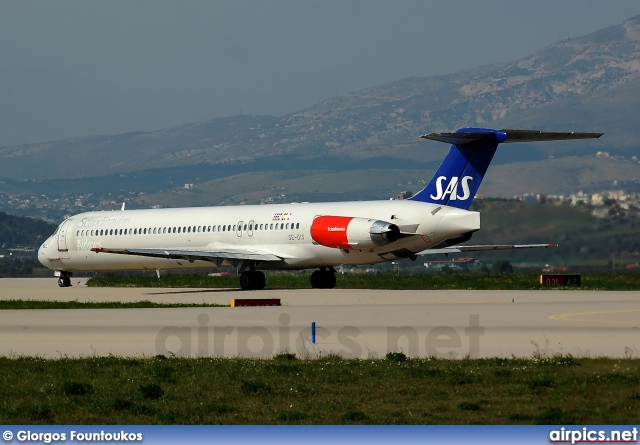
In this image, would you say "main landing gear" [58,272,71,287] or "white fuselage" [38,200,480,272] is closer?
"white fuselage" [38,200,480,272]

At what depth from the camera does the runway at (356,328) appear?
927 inches

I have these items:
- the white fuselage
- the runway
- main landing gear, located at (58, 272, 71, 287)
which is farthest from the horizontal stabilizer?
main landing gear, located at (58, 272, 71, 287)

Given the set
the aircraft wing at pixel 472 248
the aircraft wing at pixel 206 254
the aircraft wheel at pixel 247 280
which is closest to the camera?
the aircraft wing at pixel 206 254

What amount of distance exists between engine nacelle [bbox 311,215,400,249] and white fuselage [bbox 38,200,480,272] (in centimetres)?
41

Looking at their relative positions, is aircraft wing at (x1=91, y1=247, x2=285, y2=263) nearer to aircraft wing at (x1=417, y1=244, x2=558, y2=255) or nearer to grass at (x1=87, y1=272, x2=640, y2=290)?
grass at (x1=87, y1=272, x2=640, y2=290)

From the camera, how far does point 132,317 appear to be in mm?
32656

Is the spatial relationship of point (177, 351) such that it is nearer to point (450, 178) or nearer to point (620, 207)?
point (450, 178)

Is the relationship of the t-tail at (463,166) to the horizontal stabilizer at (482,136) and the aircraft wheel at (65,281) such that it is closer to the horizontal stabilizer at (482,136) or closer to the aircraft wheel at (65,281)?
the horizontal stabilizer at (482,136)

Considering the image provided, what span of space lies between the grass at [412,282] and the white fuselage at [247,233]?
1779 mm

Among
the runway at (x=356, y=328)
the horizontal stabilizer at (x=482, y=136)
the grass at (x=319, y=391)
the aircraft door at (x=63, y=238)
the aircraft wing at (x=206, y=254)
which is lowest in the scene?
the grass at (x=319, y=391)

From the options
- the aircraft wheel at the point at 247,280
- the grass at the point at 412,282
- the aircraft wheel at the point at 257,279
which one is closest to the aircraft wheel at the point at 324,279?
the grass at the point at 412,282

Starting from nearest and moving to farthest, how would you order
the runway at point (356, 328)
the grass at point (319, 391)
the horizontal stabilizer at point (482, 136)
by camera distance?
the grass at point (319, 391) < the runway at point (356, 328) < the horizontal stabilizer at point (482, 136)

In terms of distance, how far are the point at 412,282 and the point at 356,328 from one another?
2415cm

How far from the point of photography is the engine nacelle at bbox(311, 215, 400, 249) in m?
46.8
